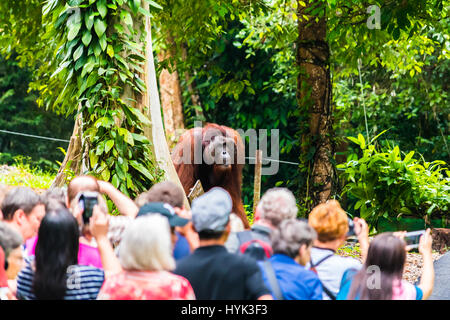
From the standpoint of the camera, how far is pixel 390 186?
6.43 meters

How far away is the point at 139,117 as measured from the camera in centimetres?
517

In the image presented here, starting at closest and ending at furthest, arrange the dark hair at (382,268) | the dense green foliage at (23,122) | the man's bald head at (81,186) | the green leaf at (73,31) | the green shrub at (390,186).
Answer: the dark hair at (382,268) < the man's bald head at (81,186) < the green leaf at (73,31) < the green shrub at (390,186) < the dense green foliage at (23,122)

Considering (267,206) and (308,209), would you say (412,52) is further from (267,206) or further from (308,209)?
(267,206)

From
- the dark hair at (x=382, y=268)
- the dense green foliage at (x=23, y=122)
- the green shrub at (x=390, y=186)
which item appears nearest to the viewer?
the dark hair at (x=382, y=268)

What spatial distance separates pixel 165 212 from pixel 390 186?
4051mm

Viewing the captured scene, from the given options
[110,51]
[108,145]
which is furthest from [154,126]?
[110,51]

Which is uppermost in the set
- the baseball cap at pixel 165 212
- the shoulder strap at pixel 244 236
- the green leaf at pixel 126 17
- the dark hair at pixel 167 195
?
the green leaf at pixel 126 17

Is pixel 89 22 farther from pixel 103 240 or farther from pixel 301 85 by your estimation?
Answer: pixel 301 85

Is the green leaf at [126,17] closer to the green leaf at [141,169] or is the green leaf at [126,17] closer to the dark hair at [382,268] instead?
the green leaf at [141,169]

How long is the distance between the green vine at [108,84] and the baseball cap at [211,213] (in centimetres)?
230

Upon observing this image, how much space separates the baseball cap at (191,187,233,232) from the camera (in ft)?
8.60

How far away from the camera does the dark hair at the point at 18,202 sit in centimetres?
321

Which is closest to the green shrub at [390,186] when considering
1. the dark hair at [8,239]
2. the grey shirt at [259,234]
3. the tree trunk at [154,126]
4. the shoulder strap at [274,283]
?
the tree trunk at [154,126]

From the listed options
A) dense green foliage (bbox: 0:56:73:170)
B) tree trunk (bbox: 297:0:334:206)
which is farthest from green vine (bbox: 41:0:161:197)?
dense green foliage (bbox: 0:56:73:170)
